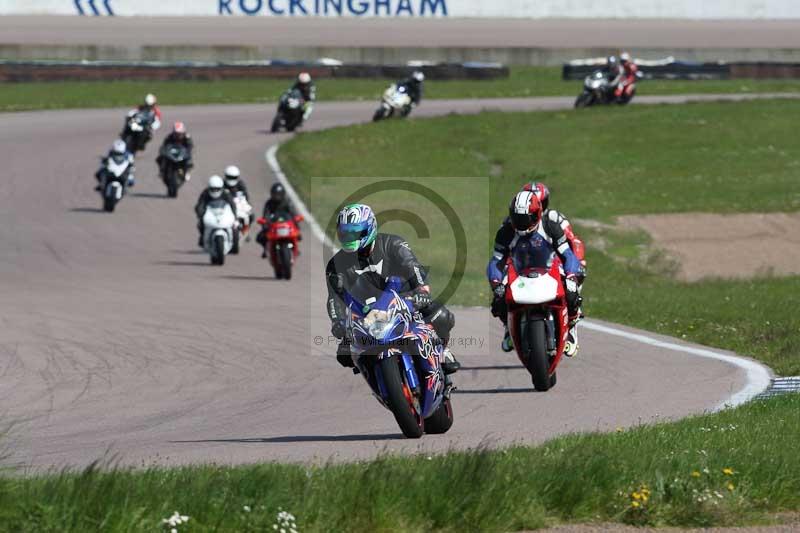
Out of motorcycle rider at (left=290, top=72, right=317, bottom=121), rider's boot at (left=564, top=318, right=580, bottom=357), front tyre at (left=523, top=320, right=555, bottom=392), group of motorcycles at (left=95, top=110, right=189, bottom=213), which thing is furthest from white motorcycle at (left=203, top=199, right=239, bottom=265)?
motorcycle rider at (left=290, top=72, right=317, bottom=121)

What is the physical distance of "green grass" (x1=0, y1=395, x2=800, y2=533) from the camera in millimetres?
6797

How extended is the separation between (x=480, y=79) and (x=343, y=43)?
20.7 feet

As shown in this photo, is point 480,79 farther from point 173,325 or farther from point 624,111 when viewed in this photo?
point 173,325

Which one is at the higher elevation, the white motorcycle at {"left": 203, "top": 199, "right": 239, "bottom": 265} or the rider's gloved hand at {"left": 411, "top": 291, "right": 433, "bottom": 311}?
the rider's gloved hand at {"left": 411, "top": 291, "right": 433, "bottom": 311}

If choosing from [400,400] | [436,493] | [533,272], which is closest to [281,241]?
[533,272]

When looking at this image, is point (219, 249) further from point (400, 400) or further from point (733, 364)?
point (400, 400)

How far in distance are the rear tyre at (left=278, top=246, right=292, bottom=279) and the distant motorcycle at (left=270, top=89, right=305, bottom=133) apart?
17558 millimetres

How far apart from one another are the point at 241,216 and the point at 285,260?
2736 millimetres

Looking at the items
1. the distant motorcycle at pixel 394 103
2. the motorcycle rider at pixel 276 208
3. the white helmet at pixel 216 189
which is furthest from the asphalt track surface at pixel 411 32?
the motorcycle rider at pixel 276 208

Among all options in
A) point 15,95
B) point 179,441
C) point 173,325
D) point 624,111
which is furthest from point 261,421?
point 15,95

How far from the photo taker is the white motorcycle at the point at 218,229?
2328 cm

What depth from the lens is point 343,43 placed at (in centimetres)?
5453

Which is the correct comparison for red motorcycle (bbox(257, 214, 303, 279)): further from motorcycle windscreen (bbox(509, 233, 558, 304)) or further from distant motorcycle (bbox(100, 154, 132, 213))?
motorcycle windscreen (bbox(509, 233, 558, 304))

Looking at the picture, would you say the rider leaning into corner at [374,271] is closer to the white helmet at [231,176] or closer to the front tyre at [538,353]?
the front tyre at [538,353]
